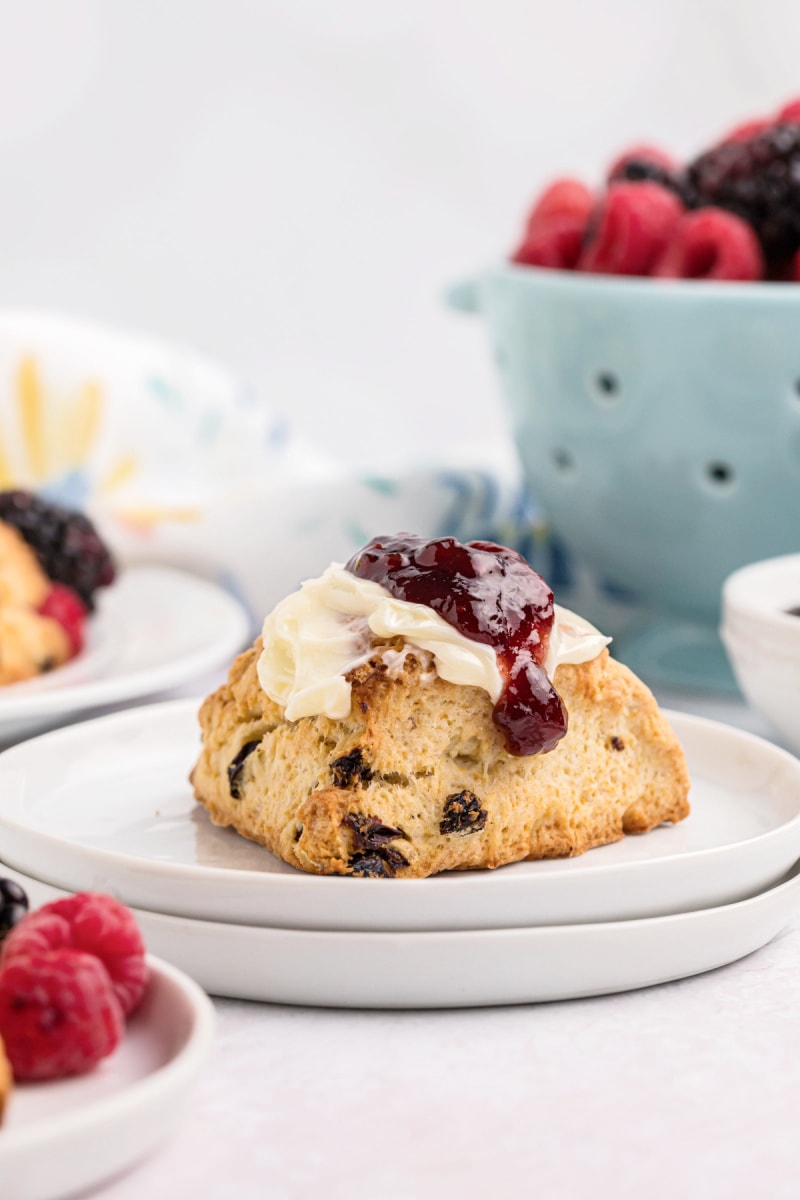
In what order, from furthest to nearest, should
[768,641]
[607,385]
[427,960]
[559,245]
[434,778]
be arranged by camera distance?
[559,245] < [607,385] < [768,641] < [434,778] < [427,960]

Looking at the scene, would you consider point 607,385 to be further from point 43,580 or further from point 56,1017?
point 56,1017

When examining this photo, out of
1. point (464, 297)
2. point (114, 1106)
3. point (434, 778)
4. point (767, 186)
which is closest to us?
point (114, 1106)

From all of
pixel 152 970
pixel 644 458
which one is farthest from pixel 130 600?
pixel 152 970

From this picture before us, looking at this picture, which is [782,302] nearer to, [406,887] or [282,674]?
[282,674]

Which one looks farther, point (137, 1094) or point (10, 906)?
point (10, 906)

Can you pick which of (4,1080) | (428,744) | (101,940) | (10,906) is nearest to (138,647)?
(428,744)

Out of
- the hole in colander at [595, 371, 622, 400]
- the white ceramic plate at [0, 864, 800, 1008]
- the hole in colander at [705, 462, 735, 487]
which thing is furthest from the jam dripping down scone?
the white ceramic plate at [0, 864, 800, 1008]
